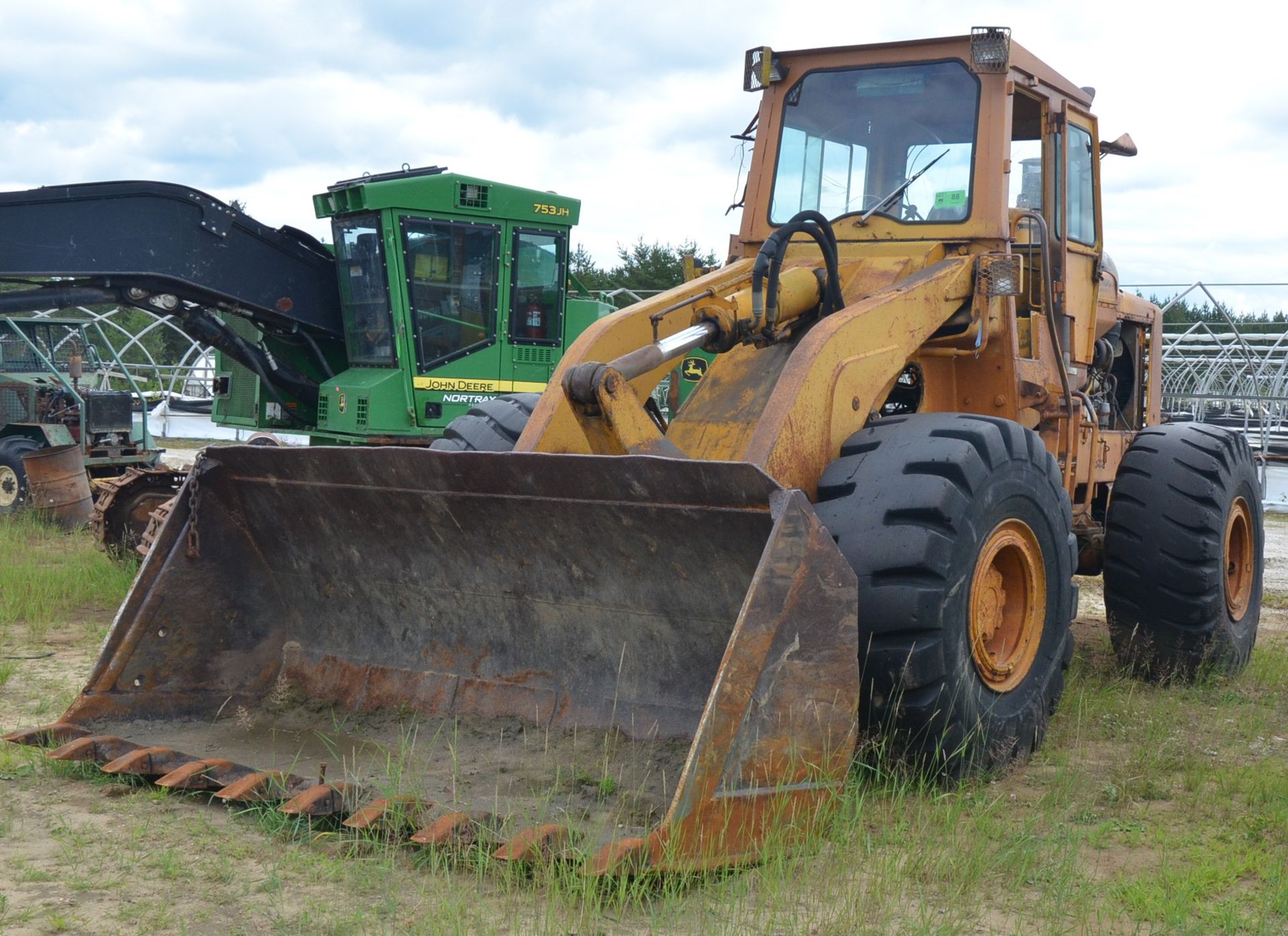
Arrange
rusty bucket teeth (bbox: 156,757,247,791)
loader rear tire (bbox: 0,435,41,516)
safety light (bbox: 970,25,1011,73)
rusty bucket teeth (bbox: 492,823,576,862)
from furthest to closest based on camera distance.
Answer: loader rear tire (bbox: 0,435,41,516) → safety light (bbox: 970,25,1011,73) → rusty bucket teeth (bbox: 156,757,247,791) → rusty bucket teeth (bbox: 492,823,576,862)

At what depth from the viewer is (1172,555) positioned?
6.38 meters

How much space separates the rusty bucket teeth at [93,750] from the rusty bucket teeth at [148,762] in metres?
0.05

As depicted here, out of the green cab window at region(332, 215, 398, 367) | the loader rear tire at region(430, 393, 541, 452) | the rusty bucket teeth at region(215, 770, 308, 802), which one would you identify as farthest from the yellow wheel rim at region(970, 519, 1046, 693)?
the green cab window at region(332, 215, 398, 367)

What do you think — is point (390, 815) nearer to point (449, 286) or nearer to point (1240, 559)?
point (1240, 559)

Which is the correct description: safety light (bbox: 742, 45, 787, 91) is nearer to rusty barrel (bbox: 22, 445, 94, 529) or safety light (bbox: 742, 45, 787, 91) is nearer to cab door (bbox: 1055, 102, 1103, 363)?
cab door (bbox: 1055, 102, 1103, 363)

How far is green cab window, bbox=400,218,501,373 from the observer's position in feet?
36.1

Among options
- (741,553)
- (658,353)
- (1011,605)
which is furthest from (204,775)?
(1011,605)

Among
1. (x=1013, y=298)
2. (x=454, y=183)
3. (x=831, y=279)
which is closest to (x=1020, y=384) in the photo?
(x=1013, y=298)

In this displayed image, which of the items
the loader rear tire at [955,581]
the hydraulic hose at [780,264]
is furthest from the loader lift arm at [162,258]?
the loader rear tire at [955,581]

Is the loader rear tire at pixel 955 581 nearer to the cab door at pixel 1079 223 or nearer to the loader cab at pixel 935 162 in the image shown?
the loader cab at pixel 935 162

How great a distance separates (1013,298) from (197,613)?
140 inches

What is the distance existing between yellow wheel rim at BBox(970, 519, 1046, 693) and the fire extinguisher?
22.9 ft

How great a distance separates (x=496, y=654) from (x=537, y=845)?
140 centimetres

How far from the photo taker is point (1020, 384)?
598 cm
